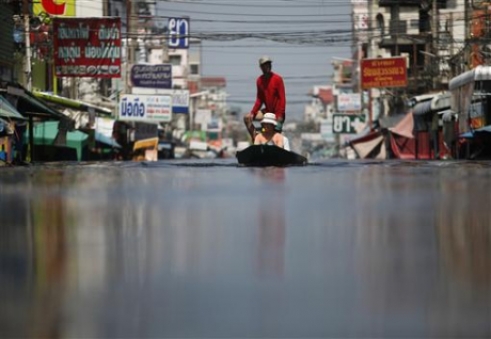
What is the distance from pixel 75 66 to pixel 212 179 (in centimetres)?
2402

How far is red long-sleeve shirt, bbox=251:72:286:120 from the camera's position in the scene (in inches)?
735

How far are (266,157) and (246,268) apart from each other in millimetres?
12465

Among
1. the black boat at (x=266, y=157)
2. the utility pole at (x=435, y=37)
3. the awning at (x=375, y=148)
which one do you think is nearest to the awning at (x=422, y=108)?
the awning at (x=375, y=148)

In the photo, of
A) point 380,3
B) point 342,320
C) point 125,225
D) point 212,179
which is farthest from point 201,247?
point 380,3

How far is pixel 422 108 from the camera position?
4819cm

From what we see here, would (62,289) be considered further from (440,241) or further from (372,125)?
(372,125)

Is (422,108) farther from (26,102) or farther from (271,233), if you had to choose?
(271,233)

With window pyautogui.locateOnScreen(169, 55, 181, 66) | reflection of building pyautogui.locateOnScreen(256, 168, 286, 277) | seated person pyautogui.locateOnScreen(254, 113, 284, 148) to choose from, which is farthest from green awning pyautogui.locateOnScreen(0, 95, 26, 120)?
window pyautogui.locateOnScreen(169, 55, 181, 66)

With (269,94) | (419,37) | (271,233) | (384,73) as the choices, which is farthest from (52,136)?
(419,37)

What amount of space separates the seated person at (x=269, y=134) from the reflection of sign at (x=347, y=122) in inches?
2580

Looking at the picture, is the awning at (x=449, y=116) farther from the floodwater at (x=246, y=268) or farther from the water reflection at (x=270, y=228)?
the floodwater at (x=246, y=268)

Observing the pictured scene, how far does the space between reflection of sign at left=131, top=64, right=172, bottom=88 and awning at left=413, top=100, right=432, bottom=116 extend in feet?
52.1

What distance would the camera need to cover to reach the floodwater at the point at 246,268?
360 cm

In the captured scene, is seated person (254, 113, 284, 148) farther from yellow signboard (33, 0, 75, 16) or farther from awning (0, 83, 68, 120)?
yellow signboard (33, 0, 75, 16)
